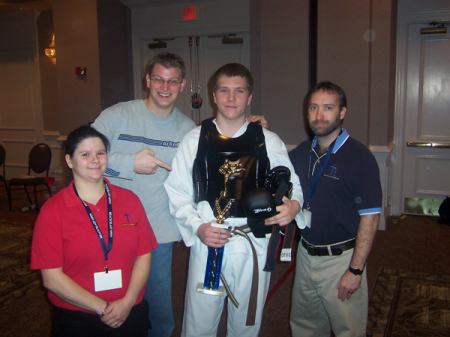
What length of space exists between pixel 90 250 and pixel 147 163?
422 mm

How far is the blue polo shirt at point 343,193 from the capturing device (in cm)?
150

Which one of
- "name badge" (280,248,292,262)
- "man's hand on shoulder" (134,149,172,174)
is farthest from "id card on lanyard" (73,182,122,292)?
"name badge" (280,248,292,262)

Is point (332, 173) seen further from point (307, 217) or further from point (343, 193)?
point (307, 217)

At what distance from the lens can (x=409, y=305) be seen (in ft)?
8.07

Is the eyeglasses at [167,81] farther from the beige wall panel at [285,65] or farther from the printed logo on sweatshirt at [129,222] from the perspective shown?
the beige wall panel at [285,65]

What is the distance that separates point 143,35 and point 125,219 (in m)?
4.35

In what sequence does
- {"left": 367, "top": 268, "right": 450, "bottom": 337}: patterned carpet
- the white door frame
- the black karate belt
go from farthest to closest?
the white door frame < {"left": 367, "top": 268, "right": 450, "bottom": 337}: patterned carpet < the black karate belt

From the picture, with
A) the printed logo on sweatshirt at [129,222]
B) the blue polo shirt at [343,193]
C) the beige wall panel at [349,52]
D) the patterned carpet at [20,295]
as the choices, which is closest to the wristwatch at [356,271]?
the blue polo shirt at [343,193]

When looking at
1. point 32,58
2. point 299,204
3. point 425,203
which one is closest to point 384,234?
point 425,203

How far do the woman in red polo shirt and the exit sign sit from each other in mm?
3872

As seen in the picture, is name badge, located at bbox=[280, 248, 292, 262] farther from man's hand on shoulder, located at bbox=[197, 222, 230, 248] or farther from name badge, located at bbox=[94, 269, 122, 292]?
name badge, located at bbox=[94, 269, 122, 292]

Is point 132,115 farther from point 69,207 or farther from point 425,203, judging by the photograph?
point 425,203

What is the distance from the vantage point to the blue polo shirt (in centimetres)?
150

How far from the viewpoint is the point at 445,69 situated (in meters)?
4.23
